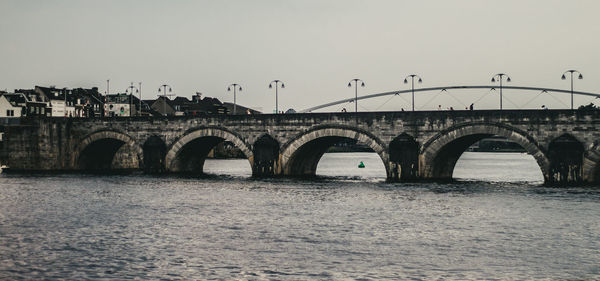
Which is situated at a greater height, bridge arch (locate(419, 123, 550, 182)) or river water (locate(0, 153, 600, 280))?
bridge arch (locate(419, 123, 550, 182))

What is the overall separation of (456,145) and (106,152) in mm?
41892

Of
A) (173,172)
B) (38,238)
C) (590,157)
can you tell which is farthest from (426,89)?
(38,238)

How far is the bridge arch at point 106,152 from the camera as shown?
73.7 metres

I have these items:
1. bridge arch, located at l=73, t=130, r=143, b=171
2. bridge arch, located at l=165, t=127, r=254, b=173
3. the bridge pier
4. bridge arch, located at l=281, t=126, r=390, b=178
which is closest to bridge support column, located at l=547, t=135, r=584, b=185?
the bridge pier

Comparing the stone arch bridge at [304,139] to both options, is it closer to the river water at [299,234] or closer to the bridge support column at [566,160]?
the bridge support column at [566,160]

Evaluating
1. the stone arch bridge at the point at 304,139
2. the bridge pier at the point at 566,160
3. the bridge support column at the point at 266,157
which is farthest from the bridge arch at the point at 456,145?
the bridge support column at the point at 266,157

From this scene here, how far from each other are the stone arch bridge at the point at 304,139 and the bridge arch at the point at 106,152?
11cm

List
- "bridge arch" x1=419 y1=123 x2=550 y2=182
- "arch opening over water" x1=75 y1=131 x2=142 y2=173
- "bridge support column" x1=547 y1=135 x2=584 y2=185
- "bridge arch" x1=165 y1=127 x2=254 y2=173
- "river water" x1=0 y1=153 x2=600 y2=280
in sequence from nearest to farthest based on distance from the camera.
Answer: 1. "river water" x1=0 y1=153 x2=600 y2=280
2. "bridge support column" x1=547 y1=135 x2=584 y2=185
3. "bridge arch" x1=419 y1=123 x2=550 y2=182
4. "bridge arch" x1=165 y1=127 x2=254 y2=173
5. "arch opening over water" x1=75 y1=131 x2=142 y2=173

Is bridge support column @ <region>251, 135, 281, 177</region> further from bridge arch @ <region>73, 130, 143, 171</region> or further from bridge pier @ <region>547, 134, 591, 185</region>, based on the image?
bridge pier @ <region>547, 134, 591, 185</region>

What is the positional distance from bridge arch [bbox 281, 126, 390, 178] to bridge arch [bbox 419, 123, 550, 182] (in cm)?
360

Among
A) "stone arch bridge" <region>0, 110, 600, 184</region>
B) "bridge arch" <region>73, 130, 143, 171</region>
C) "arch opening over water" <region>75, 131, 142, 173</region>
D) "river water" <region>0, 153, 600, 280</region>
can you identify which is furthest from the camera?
"arch opening over water" <region>75, 131, 142, 173</region>

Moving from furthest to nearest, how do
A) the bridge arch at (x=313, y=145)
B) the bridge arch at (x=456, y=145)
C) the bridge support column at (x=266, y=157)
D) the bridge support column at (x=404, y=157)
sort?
the bridge support column at (x=266, y=157) < the bridge arch at (x=313, y=145) < the bridge support column at (x=404, y=157) < the bridge arch at (x=456, y=145)

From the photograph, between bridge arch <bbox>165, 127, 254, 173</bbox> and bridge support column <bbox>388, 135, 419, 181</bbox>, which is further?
bridge arch <bbox>165, 127, 254, 173</bbox>

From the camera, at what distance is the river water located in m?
21.3
